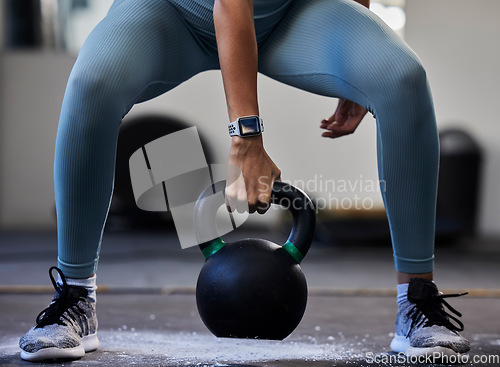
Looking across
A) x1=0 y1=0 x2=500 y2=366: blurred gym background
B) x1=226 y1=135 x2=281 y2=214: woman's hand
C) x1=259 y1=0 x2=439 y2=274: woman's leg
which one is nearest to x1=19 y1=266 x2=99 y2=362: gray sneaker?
x1=226 y1=135 x2=281 y2=214: woman's hand

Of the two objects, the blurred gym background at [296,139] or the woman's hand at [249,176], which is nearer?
the woman's hand at [249,176]

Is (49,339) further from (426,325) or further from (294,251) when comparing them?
(426,325)

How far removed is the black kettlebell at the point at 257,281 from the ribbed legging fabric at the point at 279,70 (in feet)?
0.75

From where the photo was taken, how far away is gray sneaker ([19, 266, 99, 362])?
1230 millimetres

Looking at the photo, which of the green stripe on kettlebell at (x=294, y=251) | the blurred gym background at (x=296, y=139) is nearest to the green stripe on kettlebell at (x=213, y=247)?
the green stripe on kettlebell at (x=294, y=251)

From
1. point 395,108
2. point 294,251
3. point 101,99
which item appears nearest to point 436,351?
point 294,251

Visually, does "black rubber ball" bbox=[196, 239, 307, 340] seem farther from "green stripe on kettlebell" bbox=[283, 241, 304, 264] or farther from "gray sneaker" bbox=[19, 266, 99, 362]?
"gray sneaker" bbox=[19, 266, 99, 362]

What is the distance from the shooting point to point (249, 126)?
116cm

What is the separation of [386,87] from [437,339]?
50 cm

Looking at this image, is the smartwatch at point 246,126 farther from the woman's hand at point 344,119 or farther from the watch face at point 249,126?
the woman's hand at point 344,119

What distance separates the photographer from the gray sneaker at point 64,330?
1.23 metres

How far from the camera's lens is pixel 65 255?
1.29 meters

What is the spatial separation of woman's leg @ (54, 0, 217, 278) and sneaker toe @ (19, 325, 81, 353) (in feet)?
0.37

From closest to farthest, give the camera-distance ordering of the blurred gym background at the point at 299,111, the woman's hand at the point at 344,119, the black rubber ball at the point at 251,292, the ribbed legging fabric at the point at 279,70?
1. the black rubber ball at the point at 251,292
2. the ribbed legging fabric at the point at 279,70
3. the woman's hand at the point at 344,119
4. the blurred gym background at the point at 299,111
